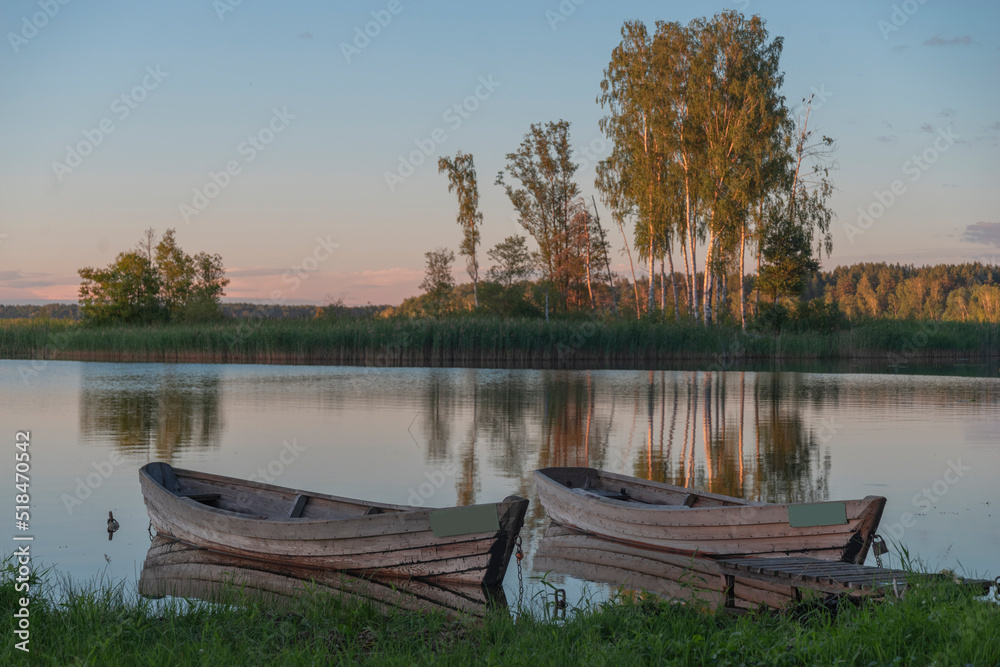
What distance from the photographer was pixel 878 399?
74.4 feet

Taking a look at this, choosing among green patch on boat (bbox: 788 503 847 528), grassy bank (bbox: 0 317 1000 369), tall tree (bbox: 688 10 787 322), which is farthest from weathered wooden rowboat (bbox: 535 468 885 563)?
tall tree (bbox: 688 10 787 322)

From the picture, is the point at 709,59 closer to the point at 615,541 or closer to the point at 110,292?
the point at 615,541

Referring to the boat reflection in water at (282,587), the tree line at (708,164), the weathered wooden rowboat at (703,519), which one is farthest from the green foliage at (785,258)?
the boat reflection in water at (282,587)

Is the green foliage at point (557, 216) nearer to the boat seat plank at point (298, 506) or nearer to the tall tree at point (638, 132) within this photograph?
the tall tree at point (638, 132)

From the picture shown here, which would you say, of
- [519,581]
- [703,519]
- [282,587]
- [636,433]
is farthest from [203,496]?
[636,433]

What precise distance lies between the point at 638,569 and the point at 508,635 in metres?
2.42

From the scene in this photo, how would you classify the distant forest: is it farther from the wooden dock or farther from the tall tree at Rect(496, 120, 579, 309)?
the wooden dock

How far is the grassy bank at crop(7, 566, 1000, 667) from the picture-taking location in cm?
423

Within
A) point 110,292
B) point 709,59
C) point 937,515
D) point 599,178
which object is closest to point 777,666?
point 937,515

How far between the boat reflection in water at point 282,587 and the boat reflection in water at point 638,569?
44.3 inches

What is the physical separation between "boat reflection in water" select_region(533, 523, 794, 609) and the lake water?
0.96ft

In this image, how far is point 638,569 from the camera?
282 inches

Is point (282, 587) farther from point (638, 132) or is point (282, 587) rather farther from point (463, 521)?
point (638, 132)

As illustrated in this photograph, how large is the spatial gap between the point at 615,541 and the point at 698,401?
47.1 ft
